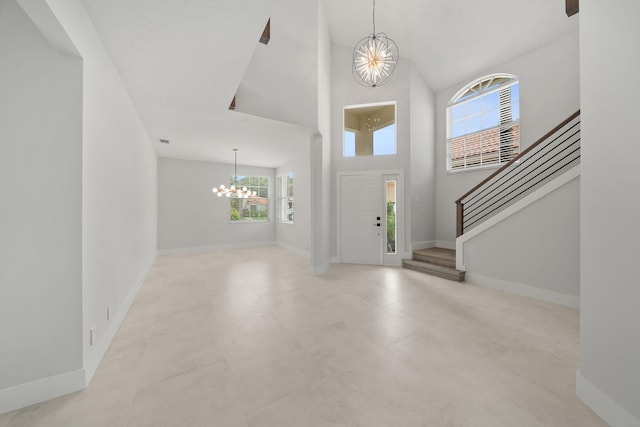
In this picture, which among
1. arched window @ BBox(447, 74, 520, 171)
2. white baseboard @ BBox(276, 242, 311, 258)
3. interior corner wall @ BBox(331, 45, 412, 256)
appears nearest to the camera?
arched window @ BBox(447, 74, 520, 171)

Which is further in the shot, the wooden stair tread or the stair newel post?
the wooden stair tread

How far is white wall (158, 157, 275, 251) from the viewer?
6.68m

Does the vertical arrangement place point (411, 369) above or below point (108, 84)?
below

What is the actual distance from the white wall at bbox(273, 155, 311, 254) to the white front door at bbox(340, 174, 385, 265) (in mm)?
1289

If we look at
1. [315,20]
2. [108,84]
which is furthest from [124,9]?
[315,20]

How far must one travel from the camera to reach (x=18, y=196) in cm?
148

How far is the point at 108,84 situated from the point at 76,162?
1107 mm

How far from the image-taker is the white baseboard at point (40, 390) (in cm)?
144

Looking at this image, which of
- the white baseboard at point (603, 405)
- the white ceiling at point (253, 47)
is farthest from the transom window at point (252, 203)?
the white baseboard at point (603, 405)

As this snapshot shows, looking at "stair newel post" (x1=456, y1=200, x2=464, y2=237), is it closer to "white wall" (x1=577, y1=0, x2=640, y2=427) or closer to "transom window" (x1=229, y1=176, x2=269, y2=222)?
"white wall" (x1=577, y1=0, x2=640, y2=427)

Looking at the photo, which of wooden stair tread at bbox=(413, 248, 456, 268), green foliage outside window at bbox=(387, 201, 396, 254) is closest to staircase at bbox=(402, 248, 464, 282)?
wooden stair tread at bbox=(413, 248, 456, 268)

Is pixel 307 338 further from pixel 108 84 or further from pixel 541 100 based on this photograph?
pixel 541 100

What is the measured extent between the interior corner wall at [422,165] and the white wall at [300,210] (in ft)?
9.03

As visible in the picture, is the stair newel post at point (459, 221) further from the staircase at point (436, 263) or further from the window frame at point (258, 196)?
the window frame at point (258, 196)
